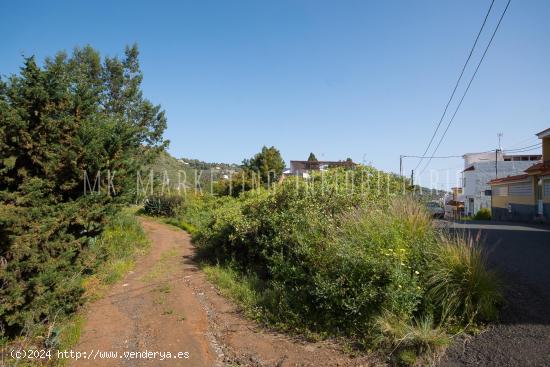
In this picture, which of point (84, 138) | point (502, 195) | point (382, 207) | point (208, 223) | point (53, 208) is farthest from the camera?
point (502, 195)

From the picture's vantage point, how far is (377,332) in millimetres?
4840

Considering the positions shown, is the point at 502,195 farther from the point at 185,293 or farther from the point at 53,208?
the point at 53,208

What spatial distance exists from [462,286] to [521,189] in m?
23.0

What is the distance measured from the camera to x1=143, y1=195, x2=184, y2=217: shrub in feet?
75.6

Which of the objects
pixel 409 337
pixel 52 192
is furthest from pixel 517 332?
pixel 52 192

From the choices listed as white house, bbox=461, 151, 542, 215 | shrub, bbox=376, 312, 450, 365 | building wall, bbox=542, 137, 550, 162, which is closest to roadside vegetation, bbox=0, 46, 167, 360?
shrub, bbox=376, 312, 450, 365

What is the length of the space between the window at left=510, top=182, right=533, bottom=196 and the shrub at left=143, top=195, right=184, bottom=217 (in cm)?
2164

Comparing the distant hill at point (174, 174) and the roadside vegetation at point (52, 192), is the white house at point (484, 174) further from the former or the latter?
the roadside vegetation at point (52, 192)

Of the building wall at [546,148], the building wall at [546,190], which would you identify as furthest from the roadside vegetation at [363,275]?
the building wall at [546,148]

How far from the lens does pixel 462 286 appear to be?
197 inches

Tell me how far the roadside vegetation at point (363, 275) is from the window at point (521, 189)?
1848cm

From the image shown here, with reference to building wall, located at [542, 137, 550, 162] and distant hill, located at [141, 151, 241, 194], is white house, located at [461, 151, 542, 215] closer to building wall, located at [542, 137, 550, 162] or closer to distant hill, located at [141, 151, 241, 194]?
building wall, located at [542, 137, 550, 162]

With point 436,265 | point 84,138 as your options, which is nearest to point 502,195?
point 436,265

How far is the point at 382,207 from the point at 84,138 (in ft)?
21.3
